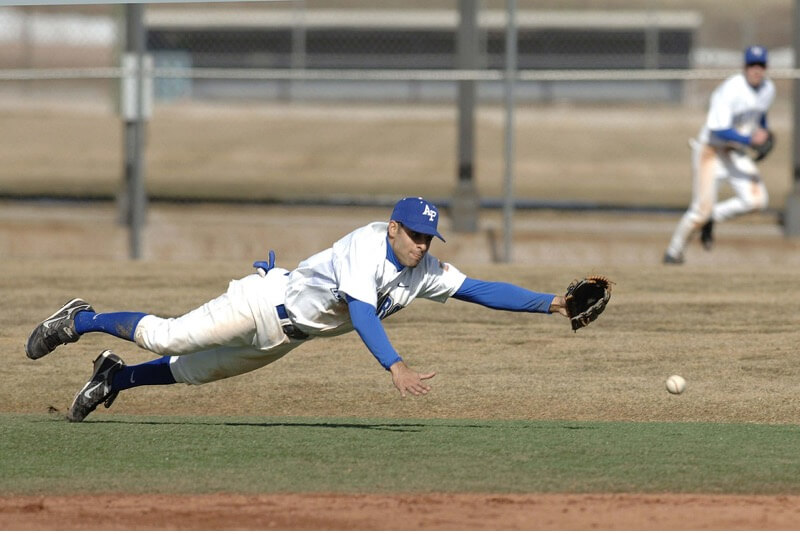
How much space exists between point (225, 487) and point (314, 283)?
1143 millimetres

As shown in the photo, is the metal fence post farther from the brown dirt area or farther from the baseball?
the brown dirt area

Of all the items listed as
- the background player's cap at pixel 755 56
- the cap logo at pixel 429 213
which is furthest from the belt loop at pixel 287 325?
the background player's cap at pixel 755 56

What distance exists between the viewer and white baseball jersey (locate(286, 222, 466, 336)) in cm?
668

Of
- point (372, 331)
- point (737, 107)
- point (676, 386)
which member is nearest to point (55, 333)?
point (372, 331)

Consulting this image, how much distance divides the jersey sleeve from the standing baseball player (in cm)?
673

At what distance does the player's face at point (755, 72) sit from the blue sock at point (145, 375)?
7557 mm

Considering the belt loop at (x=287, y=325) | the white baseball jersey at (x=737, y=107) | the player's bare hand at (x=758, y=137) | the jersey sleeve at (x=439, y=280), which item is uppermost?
the white baseball jersey at (x=737, y=107)

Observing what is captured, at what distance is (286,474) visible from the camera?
22.0 ft

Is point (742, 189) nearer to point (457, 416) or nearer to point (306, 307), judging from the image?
point (457, 416)

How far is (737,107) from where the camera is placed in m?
13.2

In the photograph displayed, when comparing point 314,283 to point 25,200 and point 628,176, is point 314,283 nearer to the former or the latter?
point 25,200

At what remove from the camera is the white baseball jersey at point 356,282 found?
668cm

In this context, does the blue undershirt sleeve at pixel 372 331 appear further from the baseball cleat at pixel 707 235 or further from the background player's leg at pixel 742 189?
the baseball cleat at pixel 707 235

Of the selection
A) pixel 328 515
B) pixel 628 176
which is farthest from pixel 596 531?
pixel 628 176
